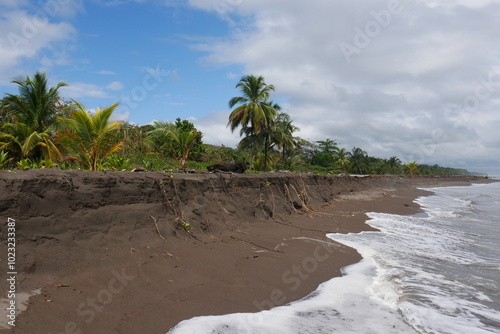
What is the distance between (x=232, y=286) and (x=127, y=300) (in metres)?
1.41

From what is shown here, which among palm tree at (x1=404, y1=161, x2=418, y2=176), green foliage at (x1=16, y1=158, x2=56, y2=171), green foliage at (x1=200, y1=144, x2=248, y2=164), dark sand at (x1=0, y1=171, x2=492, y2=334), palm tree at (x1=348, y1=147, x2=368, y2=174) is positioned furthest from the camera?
palm tree at (x1=404, y1=161, x2=418, y2=176)

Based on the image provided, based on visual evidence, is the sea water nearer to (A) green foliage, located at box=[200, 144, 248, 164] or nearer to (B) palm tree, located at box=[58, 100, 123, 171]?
(B) palm tree, located at box=[58, 100, 123, 171]

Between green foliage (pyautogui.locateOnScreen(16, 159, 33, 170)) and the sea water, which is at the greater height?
green foliage (pyautogui.locateOnScreen(16, 159, 33, 170))

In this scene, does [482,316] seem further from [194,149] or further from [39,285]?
[194,149]

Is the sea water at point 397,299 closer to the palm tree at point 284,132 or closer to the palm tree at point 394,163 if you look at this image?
the palm tree at point 284,132

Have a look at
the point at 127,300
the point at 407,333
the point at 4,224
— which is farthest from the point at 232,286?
the point at 4,224

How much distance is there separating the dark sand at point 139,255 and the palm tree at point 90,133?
263 centimetres

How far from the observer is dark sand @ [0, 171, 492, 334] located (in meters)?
3.57

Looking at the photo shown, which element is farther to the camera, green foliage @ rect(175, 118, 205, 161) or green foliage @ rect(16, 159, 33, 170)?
green foliage @ rect(175, 118, 205, 161)

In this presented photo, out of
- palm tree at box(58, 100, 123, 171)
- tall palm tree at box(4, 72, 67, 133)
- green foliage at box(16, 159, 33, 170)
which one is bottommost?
green foliage at box(16, 159, 33, 170)

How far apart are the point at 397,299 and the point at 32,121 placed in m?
14.4

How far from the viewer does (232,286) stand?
4.46 meters

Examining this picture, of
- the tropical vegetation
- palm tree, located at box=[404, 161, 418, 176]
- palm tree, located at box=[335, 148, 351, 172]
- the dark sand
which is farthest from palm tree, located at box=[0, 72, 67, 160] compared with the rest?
palm tree, located at box=[404, 161, 418, 176]

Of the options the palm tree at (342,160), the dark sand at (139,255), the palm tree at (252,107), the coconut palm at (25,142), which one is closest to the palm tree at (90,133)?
the dark sand at (139,255)
